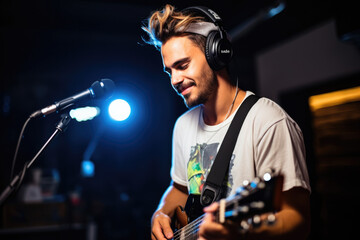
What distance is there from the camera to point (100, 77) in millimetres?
4605

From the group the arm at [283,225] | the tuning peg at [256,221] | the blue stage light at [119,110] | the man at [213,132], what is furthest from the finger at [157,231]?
the blue stage light at [119,110]

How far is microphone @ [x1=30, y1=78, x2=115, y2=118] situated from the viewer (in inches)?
55.0

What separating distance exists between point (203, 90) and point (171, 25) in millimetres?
460

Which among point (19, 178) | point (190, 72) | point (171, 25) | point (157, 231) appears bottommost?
point (157, 231)

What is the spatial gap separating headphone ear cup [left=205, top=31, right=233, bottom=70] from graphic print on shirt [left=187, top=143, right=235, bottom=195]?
18.1 inches

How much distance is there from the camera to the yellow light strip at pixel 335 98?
4.82 metres

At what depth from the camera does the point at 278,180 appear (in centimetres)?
86

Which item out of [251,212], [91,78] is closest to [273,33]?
[91,78]

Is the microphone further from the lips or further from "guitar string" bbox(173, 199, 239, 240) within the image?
"guitar string" bbox(173, 199, 239, 240)

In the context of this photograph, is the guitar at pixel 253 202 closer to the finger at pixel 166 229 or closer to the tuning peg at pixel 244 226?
the tuning peg at pixel 244 226

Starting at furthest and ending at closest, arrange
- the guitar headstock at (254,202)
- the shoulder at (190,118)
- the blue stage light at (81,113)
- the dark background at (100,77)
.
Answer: the dark background at (100,77), the shoulder at (190,118), the blue stage light at (81,113), the guitar headstock at (254,202)

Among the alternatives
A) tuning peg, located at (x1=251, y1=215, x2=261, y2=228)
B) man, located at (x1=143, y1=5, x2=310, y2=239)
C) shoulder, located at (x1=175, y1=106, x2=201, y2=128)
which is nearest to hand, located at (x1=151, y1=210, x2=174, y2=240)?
man, located at (x1=143, y1=5, x2=310, y2=239)

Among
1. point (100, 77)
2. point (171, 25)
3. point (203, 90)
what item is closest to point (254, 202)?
point (203, 90)

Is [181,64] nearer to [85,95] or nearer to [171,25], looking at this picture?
[171,25]
